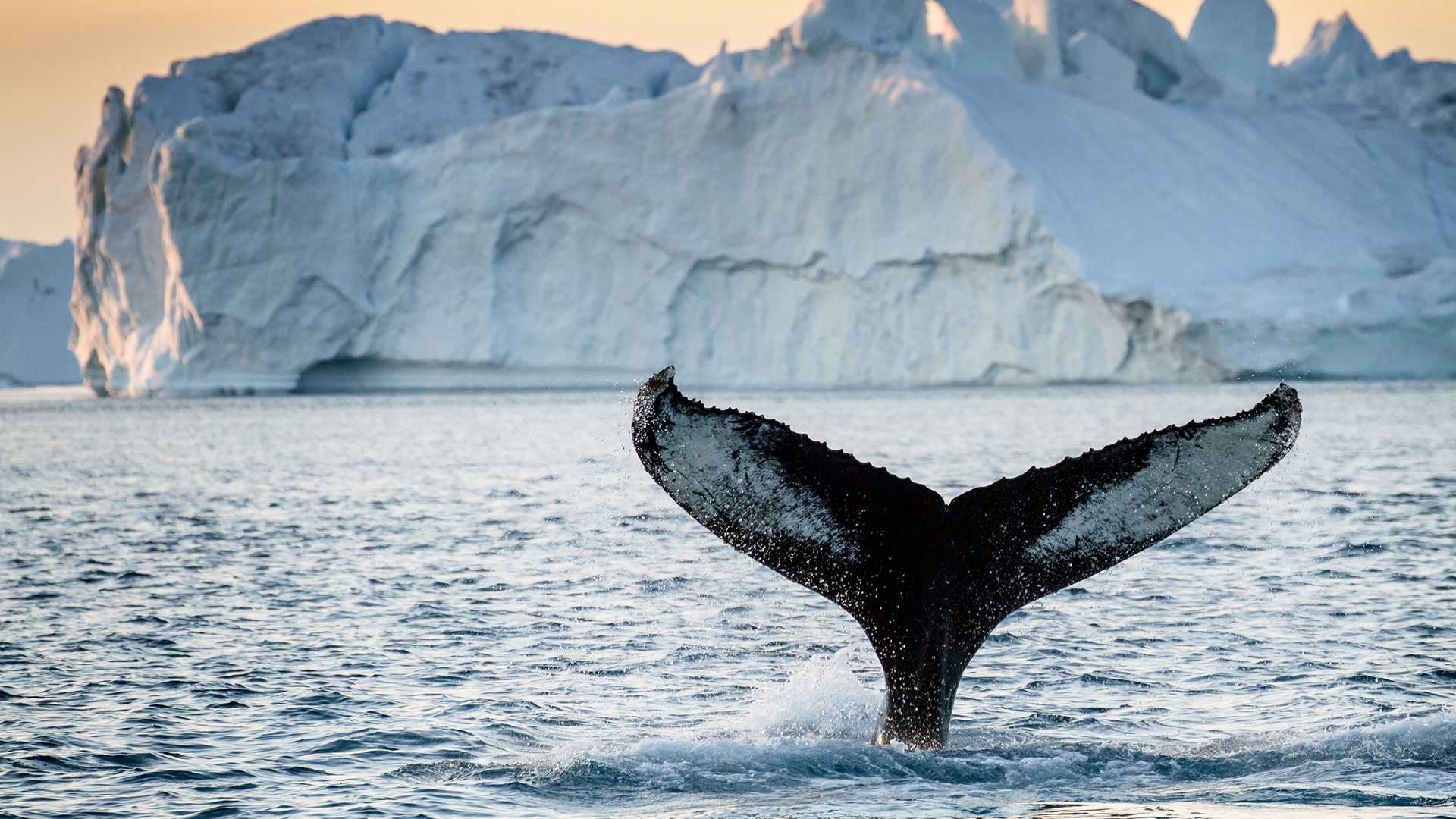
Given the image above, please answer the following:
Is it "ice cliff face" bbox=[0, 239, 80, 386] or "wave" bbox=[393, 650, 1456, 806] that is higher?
"ice cliff face" bbox=[0, 239, 80, 386]

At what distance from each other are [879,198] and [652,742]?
3174 cm

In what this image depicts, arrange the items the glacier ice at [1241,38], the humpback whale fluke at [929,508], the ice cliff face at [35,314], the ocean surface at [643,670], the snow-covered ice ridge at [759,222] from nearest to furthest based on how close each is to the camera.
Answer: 1. the humpback whale fluke at [929,508]
2. the ocean surface at [643,670]
3. the snow-covered ice ridge at [759,222]
4. the glacier ice at [1241,38]
5. the ice cliff face at [35,314]

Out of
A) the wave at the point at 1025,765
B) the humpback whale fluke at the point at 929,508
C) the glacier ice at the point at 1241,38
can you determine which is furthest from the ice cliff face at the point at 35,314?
the humpback whale fluke at the point at 929,508

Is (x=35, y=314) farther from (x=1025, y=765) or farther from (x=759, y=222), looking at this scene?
(x=1025, y=765)

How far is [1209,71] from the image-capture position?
42.7m

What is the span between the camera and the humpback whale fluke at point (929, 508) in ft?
13.0

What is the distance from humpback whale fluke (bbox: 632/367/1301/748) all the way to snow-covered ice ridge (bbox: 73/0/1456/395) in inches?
1138

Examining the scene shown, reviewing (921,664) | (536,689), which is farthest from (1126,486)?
(536,689)

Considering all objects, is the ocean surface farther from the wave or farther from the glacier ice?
the glacier ice

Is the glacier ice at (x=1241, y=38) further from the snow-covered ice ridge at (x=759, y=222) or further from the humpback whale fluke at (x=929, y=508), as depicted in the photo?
the humpback whale fluke at (x=929, y=508)

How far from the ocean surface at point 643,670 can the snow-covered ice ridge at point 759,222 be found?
1814cm

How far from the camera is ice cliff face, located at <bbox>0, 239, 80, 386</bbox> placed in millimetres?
67875

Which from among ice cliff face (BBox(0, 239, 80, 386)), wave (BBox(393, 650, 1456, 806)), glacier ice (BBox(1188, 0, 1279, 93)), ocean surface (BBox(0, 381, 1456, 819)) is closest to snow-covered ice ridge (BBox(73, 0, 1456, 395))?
glacier ice (BBox(1188, 0, 1279, 93))

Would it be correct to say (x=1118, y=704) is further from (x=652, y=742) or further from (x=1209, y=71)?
(x=1209, y=71)
